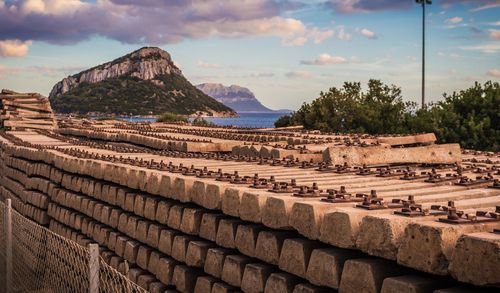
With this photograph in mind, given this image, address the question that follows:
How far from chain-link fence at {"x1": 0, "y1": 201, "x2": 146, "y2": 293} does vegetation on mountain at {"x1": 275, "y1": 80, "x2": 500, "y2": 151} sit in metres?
20.8

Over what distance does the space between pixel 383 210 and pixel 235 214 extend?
1601mm

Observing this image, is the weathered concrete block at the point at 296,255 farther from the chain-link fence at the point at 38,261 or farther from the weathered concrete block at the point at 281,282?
the chain-link fence at the point at 38,261

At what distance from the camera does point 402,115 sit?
1513 inches

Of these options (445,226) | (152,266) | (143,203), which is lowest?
(152,266)

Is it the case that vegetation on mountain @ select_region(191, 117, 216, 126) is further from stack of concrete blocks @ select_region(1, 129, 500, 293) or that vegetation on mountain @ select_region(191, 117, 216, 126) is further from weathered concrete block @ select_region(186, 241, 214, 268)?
weathered concrete block @ select_region(186, 241, 214, 268)

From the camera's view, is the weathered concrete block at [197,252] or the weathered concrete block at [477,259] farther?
the weathered concrete block at [197,252]

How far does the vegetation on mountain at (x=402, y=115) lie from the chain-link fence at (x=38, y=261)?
20.8 m

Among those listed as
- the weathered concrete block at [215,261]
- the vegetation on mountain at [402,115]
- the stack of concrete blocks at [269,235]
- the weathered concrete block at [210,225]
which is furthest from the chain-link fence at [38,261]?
the vegetation on mountain at [402,115]

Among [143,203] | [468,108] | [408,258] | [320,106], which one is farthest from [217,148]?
[320,106]

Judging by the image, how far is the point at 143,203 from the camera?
8.28 m

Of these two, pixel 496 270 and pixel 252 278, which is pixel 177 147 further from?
pixel 496 270

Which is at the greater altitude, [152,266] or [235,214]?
[235,214]

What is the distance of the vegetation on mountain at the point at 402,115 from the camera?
28047 millimetres

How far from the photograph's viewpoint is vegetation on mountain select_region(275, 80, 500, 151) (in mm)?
28047
